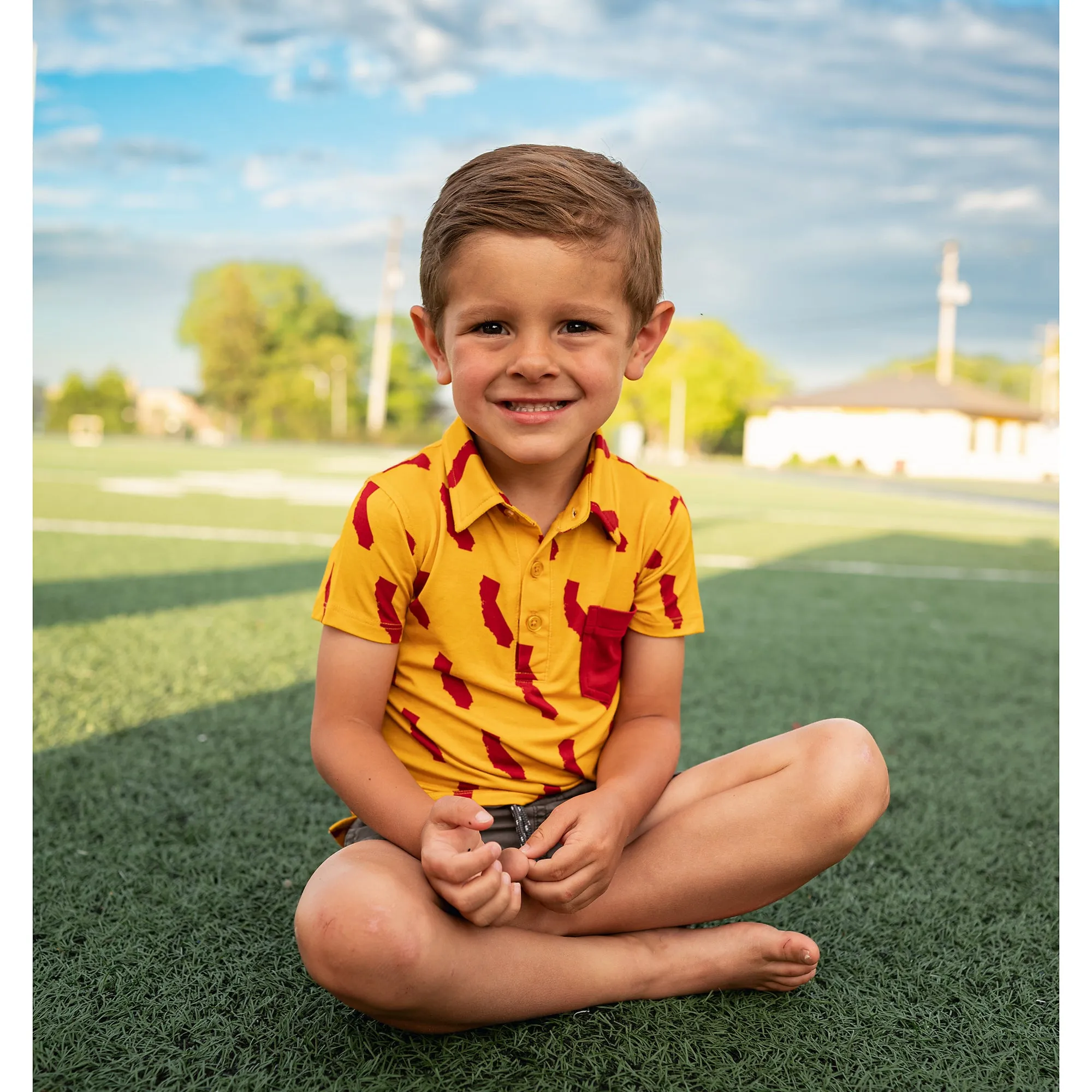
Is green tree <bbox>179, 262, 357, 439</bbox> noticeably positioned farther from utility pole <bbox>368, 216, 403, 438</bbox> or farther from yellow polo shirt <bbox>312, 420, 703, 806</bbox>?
yellow polo shirt <bbox>312, 420, 703, 806</bbox>

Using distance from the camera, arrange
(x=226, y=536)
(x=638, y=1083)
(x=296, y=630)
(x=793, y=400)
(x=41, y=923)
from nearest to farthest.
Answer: (x=638, y=1083)
(x=41, y=923)
(x=296, y=630)
(x=226, y=536)
(x=793, y=400)

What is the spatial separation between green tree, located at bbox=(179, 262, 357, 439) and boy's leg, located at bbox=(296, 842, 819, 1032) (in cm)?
5812

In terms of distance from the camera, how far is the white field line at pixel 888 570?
6.55 m

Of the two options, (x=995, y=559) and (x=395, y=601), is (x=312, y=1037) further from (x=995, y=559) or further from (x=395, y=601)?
(x=995, y=559)

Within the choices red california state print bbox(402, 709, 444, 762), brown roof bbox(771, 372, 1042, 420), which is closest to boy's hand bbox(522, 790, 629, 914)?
red california state print bbox(402, 709, 444, 762)

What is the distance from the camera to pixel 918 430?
41594 millimetres

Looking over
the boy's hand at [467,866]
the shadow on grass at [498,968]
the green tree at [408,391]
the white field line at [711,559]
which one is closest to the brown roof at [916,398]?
the green tree at [408,391]

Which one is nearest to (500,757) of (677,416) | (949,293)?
(949,293)

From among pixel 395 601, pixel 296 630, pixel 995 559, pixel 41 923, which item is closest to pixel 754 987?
pixel 395 601

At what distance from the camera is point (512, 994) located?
1.38 metres

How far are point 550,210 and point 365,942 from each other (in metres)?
0.96

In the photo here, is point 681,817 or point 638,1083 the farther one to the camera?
point 681,817

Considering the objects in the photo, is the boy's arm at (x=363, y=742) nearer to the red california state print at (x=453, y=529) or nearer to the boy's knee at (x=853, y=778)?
the red california state print at (x=453, y=529)
